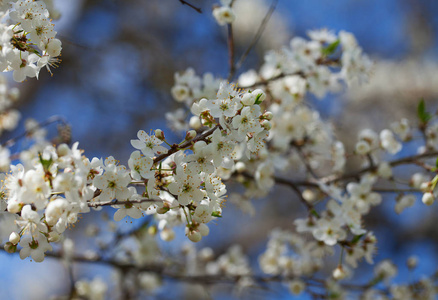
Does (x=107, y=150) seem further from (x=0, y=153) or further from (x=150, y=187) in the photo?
(x=150, y=187)

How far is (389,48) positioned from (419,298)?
186 inches

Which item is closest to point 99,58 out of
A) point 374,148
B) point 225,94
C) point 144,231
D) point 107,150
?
point 107,150

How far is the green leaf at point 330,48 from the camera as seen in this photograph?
224cm

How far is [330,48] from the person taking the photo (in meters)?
2.27

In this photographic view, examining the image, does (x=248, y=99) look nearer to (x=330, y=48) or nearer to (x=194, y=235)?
(x=194, y=235)

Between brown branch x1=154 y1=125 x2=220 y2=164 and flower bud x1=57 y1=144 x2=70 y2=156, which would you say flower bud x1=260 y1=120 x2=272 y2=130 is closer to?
brown branch x1=154 y1=125 x2=220 y2=164

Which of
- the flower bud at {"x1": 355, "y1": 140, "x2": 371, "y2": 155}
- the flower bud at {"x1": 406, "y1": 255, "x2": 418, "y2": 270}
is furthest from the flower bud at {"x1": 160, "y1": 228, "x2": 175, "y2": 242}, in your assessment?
the flower bud at {"x1": 406, "y1": 255, "x2": 418, "y2": 270}

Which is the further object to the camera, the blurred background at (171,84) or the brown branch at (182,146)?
the blurred background at (171,84)

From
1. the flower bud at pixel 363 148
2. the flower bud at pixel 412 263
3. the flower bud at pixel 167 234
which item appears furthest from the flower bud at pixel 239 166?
the flower bud at pixel 412 263

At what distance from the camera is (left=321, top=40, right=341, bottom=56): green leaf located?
7.34ft

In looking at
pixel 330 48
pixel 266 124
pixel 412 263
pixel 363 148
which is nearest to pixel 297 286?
pixel 412 263

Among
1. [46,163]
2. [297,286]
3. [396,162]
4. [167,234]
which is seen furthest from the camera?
[297,286]

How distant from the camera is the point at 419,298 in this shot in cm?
244

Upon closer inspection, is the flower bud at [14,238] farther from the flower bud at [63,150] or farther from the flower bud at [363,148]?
the flower bud at [363,148]
